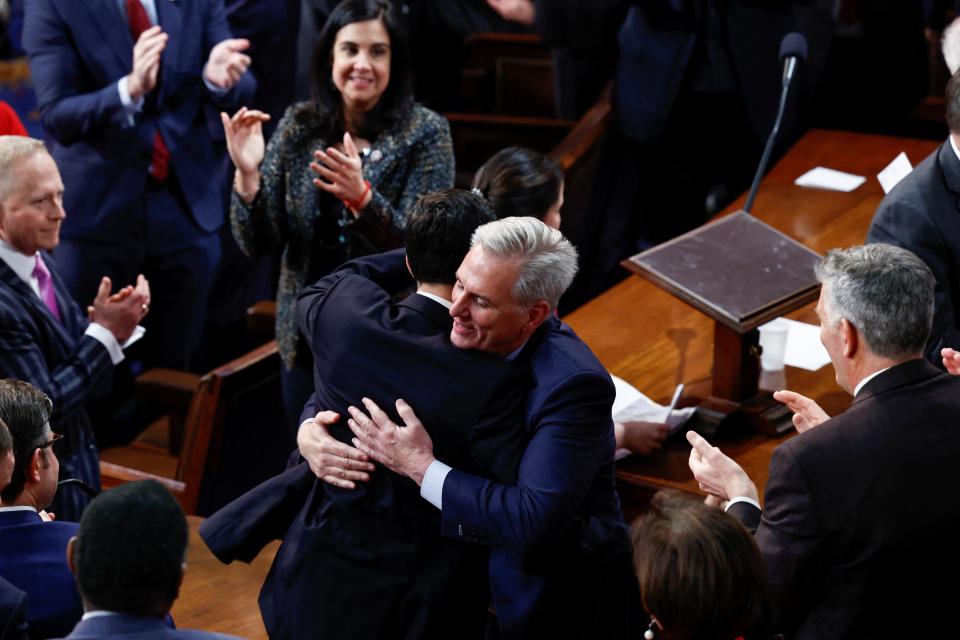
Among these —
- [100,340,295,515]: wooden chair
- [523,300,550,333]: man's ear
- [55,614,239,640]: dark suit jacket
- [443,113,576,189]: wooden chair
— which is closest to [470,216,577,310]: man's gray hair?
[523,300,550,333]: man's ear

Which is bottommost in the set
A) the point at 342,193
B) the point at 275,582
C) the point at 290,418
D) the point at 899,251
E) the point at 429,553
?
the point at 290,418

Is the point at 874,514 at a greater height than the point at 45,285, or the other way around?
the point at 874,514

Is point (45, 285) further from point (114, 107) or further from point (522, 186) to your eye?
point (114, 107)

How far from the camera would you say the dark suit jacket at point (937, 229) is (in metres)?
2.80

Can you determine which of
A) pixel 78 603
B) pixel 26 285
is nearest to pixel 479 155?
pixel 26 285

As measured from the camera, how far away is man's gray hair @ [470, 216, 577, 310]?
7.09 ft

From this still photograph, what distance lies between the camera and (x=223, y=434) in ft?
12.3

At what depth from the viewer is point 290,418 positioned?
11.8ft

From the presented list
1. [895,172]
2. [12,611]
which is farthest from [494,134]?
[12,611]

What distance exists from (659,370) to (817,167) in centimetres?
167

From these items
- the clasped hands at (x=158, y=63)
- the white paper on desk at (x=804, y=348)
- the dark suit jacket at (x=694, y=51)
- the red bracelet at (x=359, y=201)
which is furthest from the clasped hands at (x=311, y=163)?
the dark suit jacket at (x=694, y=51)

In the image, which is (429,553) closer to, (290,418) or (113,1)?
(290,418)

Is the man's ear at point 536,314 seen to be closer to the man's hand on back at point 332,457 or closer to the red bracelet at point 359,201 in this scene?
the man's hand on back at point 332,457

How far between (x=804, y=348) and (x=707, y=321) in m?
0.32
